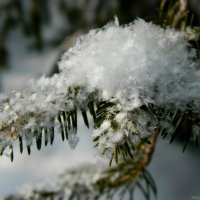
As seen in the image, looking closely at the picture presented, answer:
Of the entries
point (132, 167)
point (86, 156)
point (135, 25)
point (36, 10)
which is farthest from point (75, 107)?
point (36, 10)

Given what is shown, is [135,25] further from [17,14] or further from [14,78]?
[14,78]

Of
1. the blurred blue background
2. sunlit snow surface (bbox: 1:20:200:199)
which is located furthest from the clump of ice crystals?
the blurred blue background

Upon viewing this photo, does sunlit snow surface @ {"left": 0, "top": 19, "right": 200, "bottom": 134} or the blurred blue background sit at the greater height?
the blurred blue background

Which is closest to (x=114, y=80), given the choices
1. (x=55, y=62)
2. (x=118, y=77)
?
(x=118, y=77)

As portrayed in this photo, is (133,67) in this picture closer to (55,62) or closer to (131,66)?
(131,66)

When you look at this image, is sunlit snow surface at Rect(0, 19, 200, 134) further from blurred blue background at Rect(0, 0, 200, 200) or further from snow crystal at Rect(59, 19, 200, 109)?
blurred blue background at Rect(0, 0, 200, 200)

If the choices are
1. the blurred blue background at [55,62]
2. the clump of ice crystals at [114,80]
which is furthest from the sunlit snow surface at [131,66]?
the blurred blue background at [55,62]
